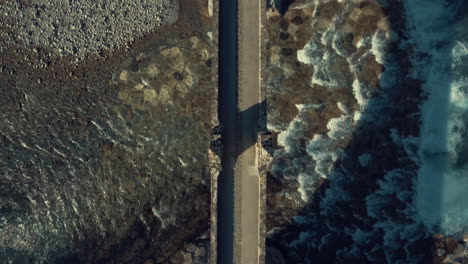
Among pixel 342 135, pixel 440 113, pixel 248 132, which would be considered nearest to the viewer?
pixel 248 132

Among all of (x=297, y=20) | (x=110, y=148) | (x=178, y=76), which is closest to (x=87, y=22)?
(x=178, y=76)

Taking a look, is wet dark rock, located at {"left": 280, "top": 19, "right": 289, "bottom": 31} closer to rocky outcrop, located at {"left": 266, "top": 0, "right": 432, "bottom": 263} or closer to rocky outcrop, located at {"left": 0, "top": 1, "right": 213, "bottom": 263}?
rocky outcrop, located at {"left": 266, "top": 0, "right": 432, "bottom": 263}

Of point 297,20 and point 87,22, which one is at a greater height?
point 87,22

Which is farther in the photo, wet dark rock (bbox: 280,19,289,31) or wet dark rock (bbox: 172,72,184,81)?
wet dark rock (bbox: 172,72,184,81)

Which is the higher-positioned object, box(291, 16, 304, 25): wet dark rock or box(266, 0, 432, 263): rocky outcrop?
box(291, 16, 304, 25): wet dark rock

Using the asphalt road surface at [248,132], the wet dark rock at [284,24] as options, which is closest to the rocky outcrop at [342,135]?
the wet dark rock at [284,24]

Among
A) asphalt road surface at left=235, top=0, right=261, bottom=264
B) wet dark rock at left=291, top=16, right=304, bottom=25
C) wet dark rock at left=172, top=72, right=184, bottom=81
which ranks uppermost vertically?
wet dark rock at left=291, top=16, right=304, bottom=25

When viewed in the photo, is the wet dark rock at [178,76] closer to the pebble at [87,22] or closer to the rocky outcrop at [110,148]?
the rocky outcrop at [110,148]

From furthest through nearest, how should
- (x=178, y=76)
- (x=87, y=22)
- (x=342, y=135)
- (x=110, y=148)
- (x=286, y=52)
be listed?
(x=87, y=22)
(x=110, y=148)
(x=178, y=76)
(x=286, y=52)
(x=342, y=135)

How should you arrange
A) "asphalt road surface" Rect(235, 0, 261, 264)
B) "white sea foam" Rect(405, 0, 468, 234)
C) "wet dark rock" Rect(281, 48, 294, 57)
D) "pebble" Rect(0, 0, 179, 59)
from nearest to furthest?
"asphalt road surface" Rect(235, 0, 261, 264) → "white sea foam" Rect(405, 0, 468, 234) → "wet dark rock" Rect(281, 48, 294, 57) → "pebble" Rect(0, 0, 179, 59)

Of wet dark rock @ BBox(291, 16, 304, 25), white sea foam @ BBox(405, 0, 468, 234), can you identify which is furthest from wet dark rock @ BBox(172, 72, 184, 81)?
white sea foam @ BBox(405, 0, 468, 234)

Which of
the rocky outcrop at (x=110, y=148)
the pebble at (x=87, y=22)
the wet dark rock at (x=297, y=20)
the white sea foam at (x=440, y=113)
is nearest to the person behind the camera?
the white sea foam at (x=440, y=113)

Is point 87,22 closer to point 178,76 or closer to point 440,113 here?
point 178,76

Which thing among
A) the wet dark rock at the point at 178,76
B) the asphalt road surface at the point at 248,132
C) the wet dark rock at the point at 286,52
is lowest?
the asphalt road surface at the point at 248,132
